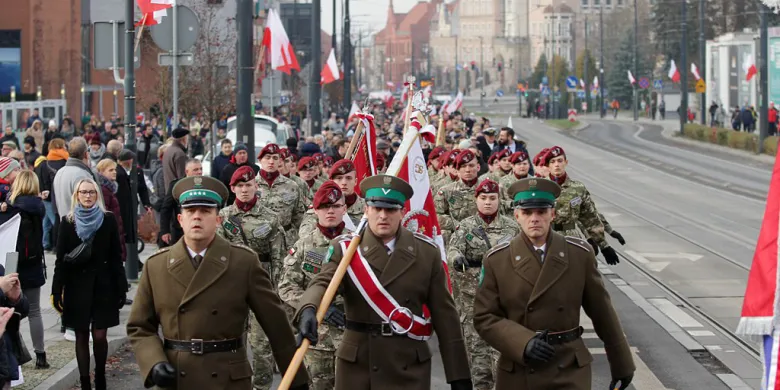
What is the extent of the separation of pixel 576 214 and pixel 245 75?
8.11m

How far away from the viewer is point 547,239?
7383mm

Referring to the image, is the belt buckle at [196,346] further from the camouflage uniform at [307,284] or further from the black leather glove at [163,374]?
the camouflage uniform at [307,284]

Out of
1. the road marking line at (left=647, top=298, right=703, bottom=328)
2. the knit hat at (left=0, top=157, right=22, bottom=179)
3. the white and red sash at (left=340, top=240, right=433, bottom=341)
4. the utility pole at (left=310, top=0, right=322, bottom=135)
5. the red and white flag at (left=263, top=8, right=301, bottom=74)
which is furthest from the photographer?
the utility pole at (left=310, top=0, right=322, bottom=135)

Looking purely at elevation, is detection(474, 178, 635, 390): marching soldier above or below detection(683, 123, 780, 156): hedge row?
below

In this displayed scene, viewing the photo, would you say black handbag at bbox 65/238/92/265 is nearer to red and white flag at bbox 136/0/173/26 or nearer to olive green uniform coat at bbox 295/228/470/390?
olive green uniform coat at bbox 295/228/470/390

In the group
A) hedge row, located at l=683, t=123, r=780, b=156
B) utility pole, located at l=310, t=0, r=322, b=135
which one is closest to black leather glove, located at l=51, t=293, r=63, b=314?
utility pole, located at l=310, t=0, r=322, b=135

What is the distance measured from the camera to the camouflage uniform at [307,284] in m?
8.76

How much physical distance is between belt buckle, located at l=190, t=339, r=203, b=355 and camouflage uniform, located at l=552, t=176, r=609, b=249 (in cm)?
605

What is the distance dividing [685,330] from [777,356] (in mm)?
8243

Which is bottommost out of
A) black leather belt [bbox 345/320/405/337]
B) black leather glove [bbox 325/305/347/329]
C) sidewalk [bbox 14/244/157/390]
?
sidewalk [bbox 14/244/157/390]

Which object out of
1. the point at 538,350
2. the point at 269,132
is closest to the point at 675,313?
the point at 538,350

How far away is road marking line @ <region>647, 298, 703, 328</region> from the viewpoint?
13953 millimetres

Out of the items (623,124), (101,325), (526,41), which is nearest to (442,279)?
(101,325)

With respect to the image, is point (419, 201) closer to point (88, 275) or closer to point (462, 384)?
point (88, 275)
